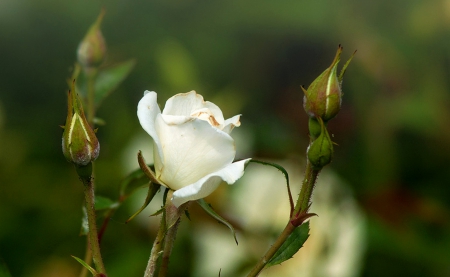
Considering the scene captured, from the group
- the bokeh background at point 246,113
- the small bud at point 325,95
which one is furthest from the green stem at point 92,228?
the bokeh background at point 246,113

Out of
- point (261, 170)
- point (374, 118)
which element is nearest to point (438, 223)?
point (374, 118)

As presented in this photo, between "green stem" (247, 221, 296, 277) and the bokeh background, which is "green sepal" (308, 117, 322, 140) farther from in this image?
the bokeh background

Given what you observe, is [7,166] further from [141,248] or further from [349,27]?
[349,27]

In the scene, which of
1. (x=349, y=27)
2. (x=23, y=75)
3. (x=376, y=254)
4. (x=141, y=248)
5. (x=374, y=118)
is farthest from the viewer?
(x=23, y=75)

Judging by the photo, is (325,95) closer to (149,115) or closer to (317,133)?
(317,133)

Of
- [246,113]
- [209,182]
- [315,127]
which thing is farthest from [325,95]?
[246,113]

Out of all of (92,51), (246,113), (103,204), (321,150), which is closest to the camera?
(321,150)

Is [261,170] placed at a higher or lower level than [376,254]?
higher
